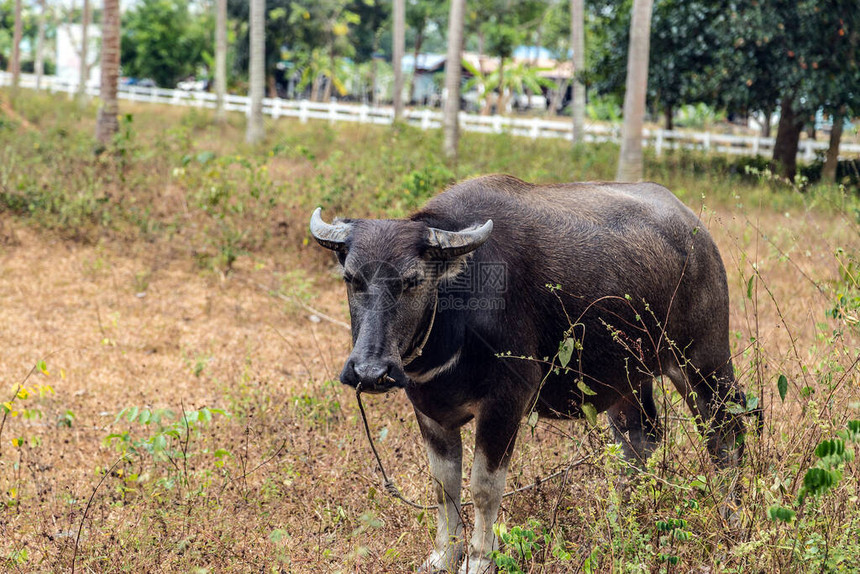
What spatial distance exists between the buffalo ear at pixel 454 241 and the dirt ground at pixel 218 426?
106 cm

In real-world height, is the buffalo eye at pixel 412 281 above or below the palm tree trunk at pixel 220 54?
below

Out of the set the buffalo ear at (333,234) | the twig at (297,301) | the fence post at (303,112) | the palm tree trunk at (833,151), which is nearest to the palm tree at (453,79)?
the twig at (297,301)

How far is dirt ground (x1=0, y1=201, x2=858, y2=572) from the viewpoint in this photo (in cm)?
387

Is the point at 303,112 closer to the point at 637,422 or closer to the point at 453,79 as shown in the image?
the point at 453,79

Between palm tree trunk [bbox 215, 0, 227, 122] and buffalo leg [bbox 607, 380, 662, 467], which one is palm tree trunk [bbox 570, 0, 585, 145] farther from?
buffalo leg [bbox 607, 380, 662, 467]

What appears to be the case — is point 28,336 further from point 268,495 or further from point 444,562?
point 444,562

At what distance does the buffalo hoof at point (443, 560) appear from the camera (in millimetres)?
3748

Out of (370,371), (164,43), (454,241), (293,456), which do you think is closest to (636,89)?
(293,456)

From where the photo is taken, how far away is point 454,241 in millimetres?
3326

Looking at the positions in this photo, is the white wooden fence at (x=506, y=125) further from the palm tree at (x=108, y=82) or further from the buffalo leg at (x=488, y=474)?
the buffalo leg at (x=488, y=474)

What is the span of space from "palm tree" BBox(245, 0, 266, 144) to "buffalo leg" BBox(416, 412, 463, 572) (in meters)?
13.7

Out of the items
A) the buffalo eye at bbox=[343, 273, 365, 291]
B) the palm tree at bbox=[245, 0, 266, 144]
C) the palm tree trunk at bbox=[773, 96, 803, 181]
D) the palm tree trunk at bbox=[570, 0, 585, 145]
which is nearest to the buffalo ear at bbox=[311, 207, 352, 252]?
the buffalo eye at bbox=[343, 273, 365, 291]

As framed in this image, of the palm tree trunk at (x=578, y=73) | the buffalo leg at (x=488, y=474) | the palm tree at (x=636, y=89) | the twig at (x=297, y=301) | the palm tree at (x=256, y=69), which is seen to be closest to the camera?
the buffalo leg at (x=488, y=474)

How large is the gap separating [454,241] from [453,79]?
11816 millimetres
